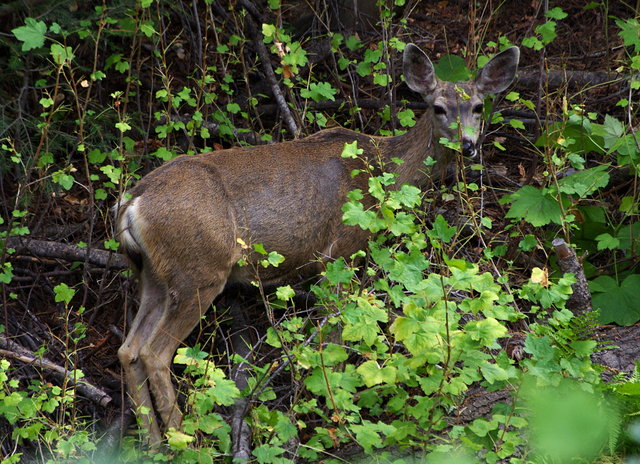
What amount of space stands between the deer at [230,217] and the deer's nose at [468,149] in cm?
1

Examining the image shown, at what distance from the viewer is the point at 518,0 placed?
344 inches

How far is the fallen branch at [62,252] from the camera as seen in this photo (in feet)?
19.5

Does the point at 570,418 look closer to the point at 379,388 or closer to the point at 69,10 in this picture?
the point at 379,388

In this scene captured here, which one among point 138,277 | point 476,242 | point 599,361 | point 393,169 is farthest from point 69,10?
point 599,361

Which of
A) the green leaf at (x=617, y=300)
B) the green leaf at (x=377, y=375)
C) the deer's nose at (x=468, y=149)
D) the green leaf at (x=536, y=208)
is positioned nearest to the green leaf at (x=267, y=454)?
the green leaf at (x=377, y=375)

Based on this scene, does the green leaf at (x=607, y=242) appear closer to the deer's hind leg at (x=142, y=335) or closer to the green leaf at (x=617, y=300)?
the green leaf at (x=617, y=300)

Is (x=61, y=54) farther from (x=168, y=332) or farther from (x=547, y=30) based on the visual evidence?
(x=547, y=30)

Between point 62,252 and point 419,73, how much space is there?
3102 mm

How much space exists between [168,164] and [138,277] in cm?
78

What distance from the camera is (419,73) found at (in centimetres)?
629

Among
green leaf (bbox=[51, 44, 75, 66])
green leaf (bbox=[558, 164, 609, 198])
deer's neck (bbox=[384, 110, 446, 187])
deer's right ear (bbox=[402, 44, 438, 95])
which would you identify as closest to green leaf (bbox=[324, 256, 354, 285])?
green leaf (bbox=[558, 164, 609, 198])

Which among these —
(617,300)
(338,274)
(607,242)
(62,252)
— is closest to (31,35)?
(62,252)

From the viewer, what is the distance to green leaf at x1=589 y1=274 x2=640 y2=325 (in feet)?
18.1

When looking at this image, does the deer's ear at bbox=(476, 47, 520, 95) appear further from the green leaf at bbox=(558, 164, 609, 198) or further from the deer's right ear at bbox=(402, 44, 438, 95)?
the green leaf at bbox=(558, 164, 609, 198)
